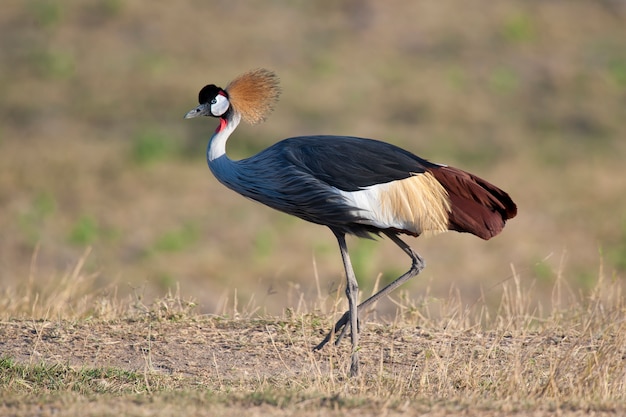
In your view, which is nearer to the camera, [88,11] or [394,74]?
[394,74]

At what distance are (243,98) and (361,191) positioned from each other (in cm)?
112

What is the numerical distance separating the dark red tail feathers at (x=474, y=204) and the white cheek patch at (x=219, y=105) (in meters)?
1.34

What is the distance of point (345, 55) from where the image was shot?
17.4 metres

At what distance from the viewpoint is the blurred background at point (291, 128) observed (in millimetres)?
11008

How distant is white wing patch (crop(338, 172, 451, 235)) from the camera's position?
5.58 metres

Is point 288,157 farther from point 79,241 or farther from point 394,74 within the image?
point 394,74

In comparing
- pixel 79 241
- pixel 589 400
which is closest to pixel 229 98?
pixel 589 400

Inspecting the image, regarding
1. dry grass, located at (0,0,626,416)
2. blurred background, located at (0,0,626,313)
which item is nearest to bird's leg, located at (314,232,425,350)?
dry grass, located at (0,0,626,416)

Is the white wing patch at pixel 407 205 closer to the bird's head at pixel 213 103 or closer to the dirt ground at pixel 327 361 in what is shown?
the dirt ground at pixel 327 361

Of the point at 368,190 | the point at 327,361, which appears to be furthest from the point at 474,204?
the point at 327,361

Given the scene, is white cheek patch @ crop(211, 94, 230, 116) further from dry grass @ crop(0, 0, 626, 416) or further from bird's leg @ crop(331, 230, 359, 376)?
dry grass @ crop(0, 0, 626, 416)

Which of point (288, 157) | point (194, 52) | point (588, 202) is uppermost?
point (194, 52)

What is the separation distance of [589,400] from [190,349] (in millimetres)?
2248

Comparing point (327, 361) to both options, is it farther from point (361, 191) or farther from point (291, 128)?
point (291, 128)
